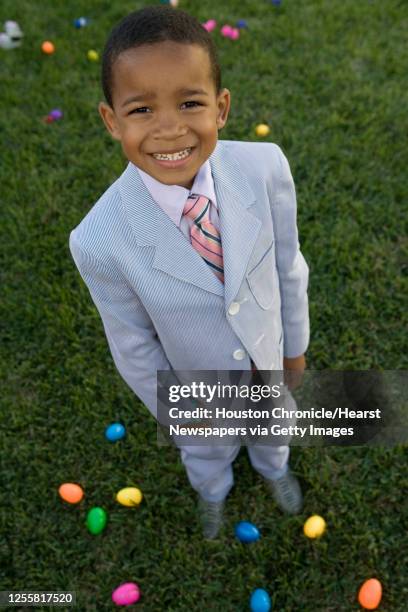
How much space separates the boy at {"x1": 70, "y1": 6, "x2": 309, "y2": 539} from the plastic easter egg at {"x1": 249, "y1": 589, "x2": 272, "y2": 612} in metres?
Answer: 0.88

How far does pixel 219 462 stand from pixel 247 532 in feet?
1.08

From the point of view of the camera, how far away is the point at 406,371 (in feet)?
8.57

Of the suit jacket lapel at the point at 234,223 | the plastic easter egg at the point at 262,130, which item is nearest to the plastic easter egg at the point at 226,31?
the plastic easter egg at the point at 262,130

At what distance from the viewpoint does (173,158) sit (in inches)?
48.9

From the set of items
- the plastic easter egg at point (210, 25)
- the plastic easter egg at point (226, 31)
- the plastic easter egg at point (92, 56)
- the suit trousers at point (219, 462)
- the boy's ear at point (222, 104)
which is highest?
the plastic easter egg at point (210, 25)

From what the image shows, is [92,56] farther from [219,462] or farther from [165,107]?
[165,107]

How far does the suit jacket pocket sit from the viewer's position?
4.93ft

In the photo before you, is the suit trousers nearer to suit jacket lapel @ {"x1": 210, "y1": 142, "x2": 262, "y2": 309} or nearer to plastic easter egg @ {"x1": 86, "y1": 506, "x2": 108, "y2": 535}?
plastic easter egg @ {"x1": 86, "y1": 506, "x2": 108, "y2": 535}

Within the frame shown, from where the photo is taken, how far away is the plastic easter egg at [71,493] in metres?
2.31

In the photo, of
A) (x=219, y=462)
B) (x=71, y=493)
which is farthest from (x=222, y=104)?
(x=71, y=493)

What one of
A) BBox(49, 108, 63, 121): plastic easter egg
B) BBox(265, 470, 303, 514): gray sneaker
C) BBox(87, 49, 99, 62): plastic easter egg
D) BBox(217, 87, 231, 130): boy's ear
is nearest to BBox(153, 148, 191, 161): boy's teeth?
BBox(217, 87, 231, 130): boy's ear

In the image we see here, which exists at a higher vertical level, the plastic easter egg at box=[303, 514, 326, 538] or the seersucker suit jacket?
the seersucker suit jacket

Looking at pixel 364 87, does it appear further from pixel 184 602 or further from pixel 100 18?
pixel 184 602

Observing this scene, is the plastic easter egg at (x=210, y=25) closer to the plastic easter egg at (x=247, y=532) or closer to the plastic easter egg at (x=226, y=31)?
the plastic easter egg at (x=226, y=31)
